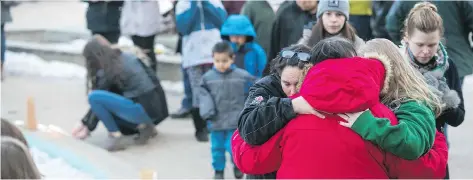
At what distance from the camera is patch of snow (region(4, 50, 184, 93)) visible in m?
11.0

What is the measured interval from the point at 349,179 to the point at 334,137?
164 mm

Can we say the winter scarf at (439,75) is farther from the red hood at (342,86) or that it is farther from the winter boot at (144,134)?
the winter boot at (144,134)

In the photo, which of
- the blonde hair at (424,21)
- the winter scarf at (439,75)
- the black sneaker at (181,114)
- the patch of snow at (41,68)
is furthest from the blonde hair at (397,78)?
the patch of snow at (41,68)

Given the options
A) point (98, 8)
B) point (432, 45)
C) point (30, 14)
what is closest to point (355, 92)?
point (432, 45)

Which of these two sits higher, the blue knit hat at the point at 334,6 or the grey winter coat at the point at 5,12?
Answer: the blue knit hat at the point at 334,6

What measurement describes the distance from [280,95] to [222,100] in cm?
245

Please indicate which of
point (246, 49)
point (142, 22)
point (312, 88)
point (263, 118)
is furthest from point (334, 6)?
point (142, 22)

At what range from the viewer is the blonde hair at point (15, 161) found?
2525 millimetres

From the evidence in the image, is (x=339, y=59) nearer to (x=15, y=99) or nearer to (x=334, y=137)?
(x=334, y=137)

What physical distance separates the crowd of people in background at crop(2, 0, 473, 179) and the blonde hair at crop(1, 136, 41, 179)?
0.87 metres

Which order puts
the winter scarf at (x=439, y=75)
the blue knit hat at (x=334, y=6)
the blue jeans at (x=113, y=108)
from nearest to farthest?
the winter scarf at (x=439, y=75) < the blue knit hat at (x=334, y=6) < the blue jeans at (x=113, y=108)

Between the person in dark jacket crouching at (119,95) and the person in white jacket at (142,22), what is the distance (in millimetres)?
1459

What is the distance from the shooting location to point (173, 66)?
977 centimetres

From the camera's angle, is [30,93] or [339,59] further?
[30,93]
